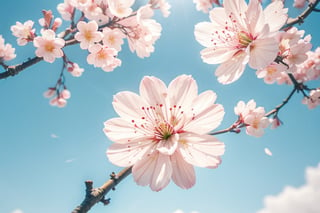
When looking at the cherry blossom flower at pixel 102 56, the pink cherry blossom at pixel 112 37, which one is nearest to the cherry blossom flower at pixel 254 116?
the pink cherry blossom at pixel 112 37

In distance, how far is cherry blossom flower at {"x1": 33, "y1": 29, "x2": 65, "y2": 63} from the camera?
2.79m

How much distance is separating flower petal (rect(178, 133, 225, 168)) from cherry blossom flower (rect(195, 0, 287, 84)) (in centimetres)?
44

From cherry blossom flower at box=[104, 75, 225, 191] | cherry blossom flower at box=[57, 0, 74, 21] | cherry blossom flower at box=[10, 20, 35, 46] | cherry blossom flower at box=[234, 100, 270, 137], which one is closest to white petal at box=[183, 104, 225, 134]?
cherry blossom flower at box=[104, 75, 225, 191]

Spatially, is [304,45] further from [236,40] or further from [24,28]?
[24,28]

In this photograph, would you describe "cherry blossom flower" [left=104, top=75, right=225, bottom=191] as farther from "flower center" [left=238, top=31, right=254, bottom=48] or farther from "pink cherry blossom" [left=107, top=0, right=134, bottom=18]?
"pink cherry blossom" [left=107, top=0, right=134, bottom=18]

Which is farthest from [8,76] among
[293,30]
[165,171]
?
[293,30]

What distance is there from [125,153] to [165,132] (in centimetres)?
23

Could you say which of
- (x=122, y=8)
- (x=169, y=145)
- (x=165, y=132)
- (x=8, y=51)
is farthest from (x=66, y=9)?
(x=169, y=145)

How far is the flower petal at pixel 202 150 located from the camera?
1032 millimetres

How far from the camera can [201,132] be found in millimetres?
1089

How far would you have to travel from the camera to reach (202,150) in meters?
1.07

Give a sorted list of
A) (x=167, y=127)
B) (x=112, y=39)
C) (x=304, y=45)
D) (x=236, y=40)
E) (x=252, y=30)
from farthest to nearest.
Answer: (x=112, y=39) < (x=304, y=45) < (x=236, y=40) < (x=252, y=30) < (x=167, y=127)

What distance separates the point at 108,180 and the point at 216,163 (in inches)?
18.0

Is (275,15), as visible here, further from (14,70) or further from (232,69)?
(14,70)
